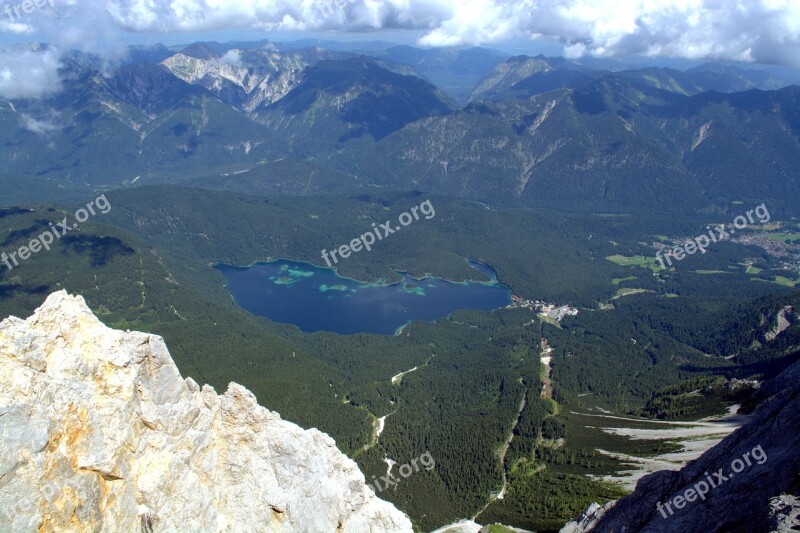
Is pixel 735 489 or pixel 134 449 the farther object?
pixel 735 489

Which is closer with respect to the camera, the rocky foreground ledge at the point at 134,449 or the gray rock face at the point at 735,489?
the rocky foreground ledge at the point at 134,449

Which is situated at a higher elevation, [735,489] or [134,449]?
[134,449]

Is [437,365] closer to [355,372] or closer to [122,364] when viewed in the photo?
[355,372]

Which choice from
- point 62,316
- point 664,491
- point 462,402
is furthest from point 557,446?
point 62,316

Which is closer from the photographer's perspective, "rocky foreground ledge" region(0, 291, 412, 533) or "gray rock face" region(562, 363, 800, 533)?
"rocky foreground ledge" region(0, 291, 412, 533)
